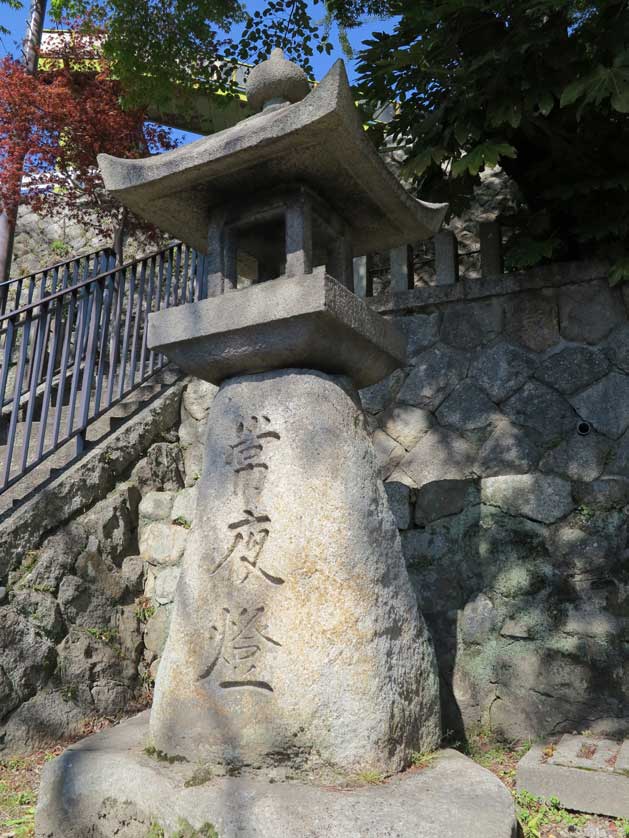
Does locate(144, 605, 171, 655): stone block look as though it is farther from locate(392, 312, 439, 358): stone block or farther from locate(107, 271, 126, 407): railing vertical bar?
locate(392, 312, 439, 358): stone block

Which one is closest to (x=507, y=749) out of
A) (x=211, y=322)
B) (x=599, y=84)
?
(x=211, y=322)

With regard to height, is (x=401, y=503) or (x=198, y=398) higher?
(x=198, y=398)

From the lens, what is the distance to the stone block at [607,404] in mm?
4246

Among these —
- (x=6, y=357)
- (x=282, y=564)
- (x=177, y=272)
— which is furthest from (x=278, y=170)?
(x=177, y=272)

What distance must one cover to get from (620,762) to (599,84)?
3.34m

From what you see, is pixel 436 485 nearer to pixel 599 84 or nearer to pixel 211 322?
pixel 211 322

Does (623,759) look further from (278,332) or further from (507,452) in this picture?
(278,332)

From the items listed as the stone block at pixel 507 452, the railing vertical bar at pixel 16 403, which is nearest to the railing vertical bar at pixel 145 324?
the railing vertical bar at pixel 16 403

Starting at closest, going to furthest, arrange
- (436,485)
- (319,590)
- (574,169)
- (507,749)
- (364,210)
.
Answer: (319,590) < (364,210) < (507,749) < (436,485) < (574,169)

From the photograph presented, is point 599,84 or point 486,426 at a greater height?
point 599,84

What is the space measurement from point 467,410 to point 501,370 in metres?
0.36

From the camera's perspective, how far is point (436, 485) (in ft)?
13.8

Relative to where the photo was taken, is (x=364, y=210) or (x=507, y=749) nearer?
(x=364, y=210)

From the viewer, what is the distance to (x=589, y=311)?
179 inches
